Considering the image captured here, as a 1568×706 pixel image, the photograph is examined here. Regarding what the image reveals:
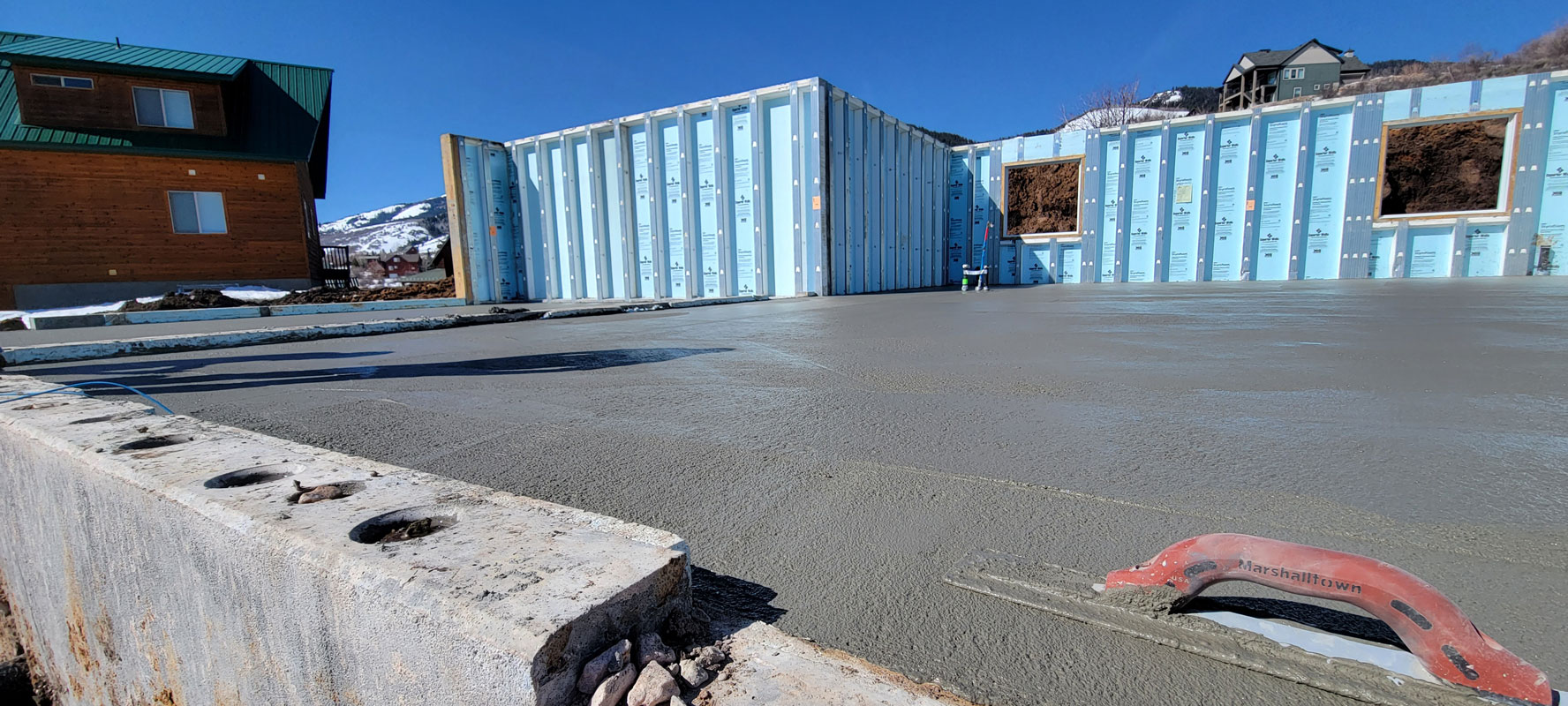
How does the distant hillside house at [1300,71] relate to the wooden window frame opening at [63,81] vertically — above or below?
above

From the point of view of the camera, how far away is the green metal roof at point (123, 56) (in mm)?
17375

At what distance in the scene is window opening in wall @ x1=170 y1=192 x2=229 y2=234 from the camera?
17750mm

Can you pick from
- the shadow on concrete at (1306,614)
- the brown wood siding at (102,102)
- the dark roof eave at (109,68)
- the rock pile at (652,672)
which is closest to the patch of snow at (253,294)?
the brown wood siding at (102,102)

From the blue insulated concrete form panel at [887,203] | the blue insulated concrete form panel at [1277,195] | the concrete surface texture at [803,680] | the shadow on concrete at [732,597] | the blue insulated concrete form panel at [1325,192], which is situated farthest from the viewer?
the blue insulated concrete form panel at [1277,195]

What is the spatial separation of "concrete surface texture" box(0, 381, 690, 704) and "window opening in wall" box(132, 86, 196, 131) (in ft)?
74.0

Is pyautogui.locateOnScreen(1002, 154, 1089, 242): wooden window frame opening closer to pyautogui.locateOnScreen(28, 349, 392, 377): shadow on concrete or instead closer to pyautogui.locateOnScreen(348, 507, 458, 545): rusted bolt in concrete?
pyautogui.locateOnScreen(28, 349, 392, 377): shadow on concrete

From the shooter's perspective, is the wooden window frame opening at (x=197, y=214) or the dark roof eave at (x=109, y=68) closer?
the dark roof eave at (x=109, y=68)

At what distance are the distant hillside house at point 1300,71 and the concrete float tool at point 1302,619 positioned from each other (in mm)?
64565

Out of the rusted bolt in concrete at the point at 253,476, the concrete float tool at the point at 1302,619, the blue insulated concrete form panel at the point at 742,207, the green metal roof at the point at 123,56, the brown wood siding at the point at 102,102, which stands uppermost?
the green metal roof at the point at 123,56

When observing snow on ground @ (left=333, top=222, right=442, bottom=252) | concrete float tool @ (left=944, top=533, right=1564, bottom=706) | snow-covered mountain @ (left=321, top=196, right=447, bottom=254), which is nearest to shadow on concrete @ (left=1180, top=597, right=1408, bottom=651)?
concrete float tool @ (left=944, top=533, right=1564, bottom=706)

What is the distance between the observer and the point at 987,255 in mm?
17562

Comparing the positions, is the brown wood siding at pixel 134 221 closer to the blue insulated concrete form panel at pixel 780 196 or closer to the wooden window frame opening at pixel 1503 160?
the blue insulated concrete form panel at pixel 780 196

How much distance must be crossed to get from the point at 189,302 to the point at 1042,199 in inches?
788

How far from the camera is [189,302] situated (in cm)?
1320
